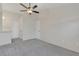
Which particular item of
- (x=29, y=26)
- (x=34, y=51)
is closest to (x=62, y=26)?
(x=34, y=51)

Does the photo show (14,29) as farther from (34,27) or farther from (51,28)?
(51,28)

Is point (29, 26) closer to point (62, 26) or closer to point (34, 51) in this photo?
point (62, 26)

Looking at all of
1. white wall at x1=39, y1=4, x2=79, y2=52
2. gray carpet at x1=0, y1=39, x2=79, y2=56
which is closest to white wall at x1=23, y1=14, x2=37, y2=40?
white wall at x1=39, y1=4, x2=79, y2=52

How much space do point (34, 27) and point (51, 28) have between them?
88.0 inches

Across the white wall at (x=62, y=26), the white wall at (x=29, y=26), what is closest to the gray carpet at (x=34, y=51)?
the white wall at (x=62, y=26)

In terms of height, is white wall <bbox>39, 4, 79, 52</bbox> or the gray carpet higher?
white wall <bbox>39, 4, 79, 52</bbox>

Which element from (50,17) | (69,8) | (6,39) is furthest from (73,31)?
(6,39)

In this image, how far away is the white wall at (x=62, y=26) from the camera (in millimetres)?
3717

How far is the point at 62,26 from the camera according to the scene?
173 inches

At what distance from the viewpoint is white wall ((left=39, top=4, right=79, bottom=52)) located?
3717mm

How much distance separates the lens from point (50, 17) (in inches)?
205

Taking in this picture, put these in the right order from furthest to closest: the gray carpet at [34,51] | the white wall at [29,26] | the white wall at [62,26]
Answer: the white wall at [29,26]
the white wall at [62,26]
the gray carpet at [34,51]

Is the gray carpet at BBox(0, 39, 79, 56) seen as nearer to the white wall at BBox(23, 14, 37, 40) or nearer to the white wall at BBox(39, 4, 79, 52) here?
the white wall at BBox(39, 4, 79, 52)

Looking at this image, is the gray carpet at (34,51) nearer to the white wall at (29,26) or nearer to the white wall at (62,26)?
the white wall at (62,26)
